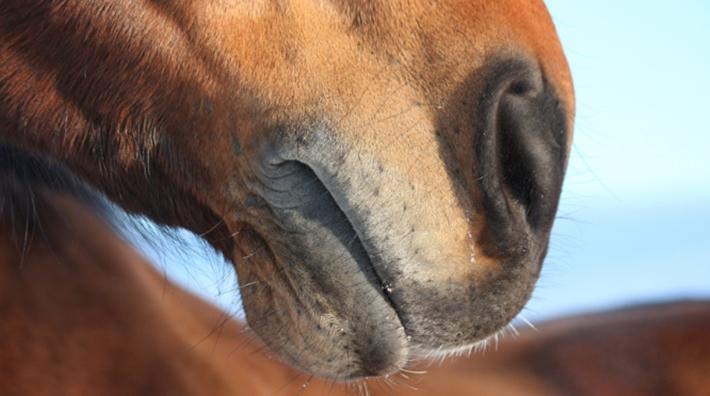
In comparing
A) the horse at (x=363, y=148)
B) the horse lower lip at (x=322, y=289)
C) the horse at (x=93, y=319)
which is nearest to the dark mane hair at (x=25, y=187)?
the horse at (x=93, y=319)

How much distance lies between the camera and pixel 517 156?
1.06 m

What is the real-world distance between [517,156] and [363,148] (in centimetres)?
17

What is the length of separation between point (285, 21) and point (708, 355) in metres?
1.84

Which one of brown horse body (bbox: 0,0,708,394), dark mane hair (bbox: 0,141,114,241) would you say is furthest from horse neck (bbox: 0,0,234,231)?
dark mane hair (bbox: 0,141,114,241)

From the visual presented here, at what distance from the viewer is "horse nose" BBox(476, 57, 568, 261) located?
41.1 inches

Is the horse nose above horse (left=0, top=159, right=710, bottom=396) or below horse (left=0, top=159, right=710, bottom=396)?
above

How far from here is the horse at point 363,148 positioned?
1.06 metres

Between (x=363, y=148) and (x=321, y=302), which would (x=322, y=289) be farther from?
(x=363, y=148)

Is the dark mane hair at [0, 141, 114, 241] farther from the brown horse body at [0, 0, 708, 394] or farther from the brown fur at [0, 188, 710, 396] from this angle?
the brown horse body at [0, 0, 708, 394]

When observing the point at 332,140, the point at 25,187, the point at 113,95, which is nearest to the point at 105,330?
the point at 25,187

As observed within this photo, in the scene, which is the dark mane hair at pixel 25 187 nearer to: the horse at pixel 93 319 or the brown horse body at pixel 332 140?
the horse at pixel 93 319

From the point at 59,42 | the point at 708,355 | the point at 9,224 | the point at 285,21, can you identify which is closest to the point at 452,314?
the point at 285,21

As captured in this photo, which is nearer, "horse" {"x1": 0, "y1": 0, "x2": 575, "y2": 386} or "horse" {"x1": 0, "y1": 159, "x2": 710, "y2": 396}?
"horse" {"x1": 0, "y1": 0, "x2": 575, "y2": 386}

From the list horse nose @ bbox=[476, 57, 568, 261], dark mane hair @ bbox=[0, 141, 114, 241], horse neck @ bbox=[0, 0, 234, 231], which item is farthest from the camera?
dark mane hair @ bbox=[0, 141, 114, 241]
